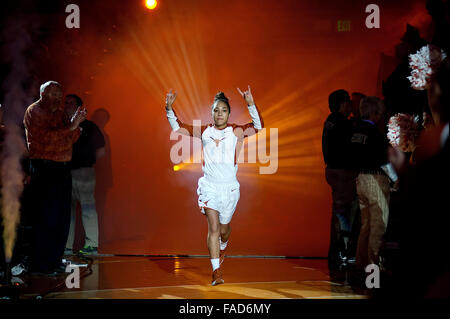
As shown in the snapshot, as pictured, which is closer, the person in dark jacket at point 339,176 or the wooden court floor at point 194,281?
the wooden court floor at point 194,281

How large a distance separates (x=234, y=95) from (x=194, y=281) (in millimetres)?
2527

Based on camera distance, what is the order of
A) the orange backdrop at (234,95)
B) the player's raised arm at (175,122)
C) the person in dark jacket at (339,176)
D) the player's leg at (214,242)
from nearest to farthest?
the player's leg at (214,242) < the player's raised arm at (175,122) < the person in dark jacket at (339,176) < the orange backdrop at (234,95)

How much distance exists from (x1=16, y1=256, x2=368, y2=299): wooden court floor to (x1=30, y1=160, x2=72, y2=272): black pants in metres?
0.20

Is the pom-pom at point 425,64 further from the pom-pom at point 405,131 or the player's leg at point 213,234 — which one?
the player's leg at point 213,234

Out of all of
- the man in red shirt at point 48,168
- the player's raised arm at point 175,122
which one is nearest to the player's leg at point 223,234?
the player's raised arm at point 175,122

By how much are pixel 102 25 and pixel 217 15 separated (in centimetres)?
147

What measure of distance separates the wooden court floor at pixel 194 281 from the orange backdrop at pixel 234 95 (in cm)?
44

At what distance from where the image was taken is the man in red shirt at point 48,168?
493cm

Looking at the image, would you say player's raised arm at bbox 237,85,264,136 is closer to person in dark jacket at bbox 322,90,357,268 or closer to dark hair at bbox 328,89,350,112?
person in dark jacket at bbox 322,90,357,268

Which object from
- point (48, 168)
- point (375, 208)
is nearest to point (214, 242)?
point (375, 208)

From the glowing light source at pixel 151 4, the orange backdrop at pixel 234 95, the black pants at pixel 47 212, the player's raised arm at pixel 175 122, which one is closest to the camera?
the player's raised arm at pixel 175 122
